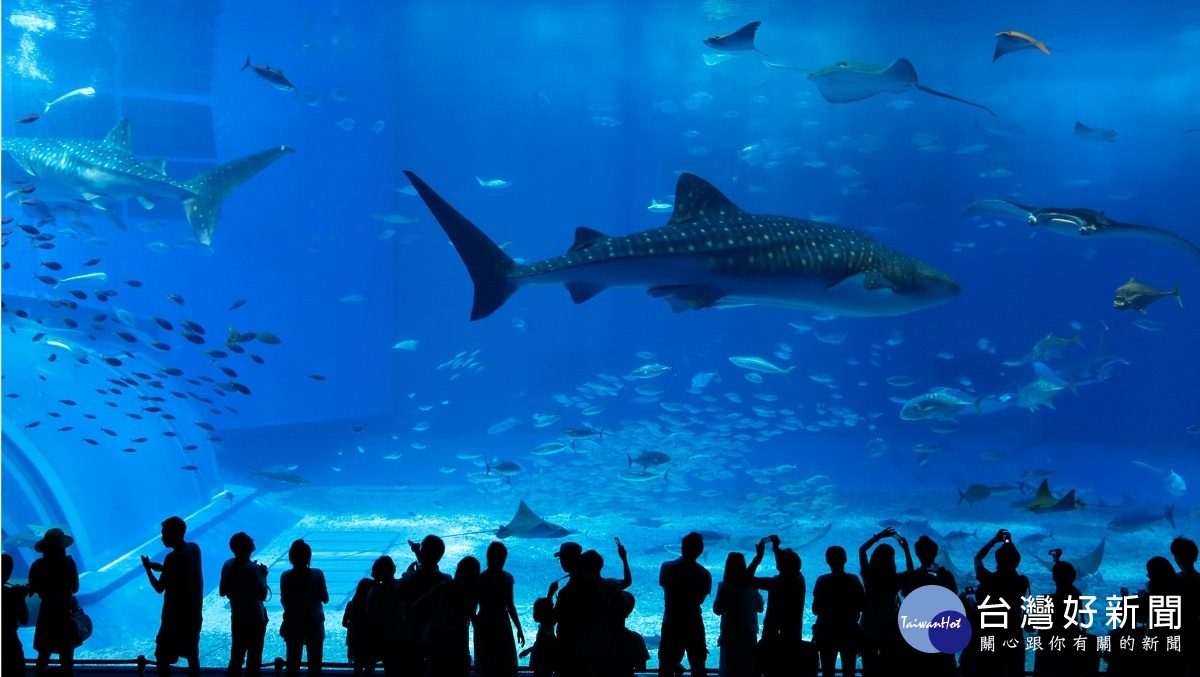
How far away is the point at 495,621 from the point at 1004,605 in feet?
6.95

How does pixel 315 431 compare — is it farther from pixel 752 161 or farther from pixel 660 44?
pixel 660 44

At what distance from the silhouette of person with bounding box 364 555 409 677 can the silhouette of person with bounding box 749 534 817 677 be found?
1553 millimetres

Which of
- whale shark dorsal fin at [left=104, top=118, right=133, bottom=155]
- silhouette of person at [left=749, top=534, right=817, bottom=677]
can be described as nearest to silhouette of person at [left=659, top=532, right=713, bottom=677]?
silhouette of person at [left=749, top=534, right=817, bottom=677]

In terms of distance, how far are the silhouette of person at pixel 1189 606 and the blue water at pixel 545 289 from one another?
5452 millimetres

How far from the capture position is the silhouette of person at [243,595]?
3.18m

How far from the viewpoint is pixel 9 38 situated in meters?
19.6

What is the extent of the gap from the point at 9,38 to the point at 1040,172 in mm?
38956

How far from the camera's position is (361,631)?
3.08 metres

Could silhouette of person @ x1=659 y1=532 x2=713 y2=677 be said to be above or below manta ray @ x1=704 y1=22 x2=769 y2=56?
A: below

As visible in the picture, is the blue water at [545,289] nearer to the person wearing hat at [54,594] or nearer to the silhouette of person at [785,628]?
the silhouette of person at [785,628]

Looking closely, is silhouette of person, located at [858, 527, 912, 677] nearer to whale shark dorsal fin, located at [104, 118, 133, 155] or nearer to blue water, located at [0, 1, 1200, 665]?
blue water, located at [0, 1, 1200, 665]

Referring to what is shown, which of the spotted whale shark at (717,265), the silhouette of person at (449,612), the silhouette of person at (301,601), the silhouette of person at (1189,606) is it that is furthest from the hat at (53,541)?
the silhouette of person at (1189,606)

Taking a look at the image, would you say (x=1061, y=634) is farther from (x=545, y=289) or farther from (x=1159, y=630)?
(x=545, y=289)

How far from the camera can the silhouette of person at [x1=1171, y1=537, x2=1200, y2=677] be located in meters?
2.86
